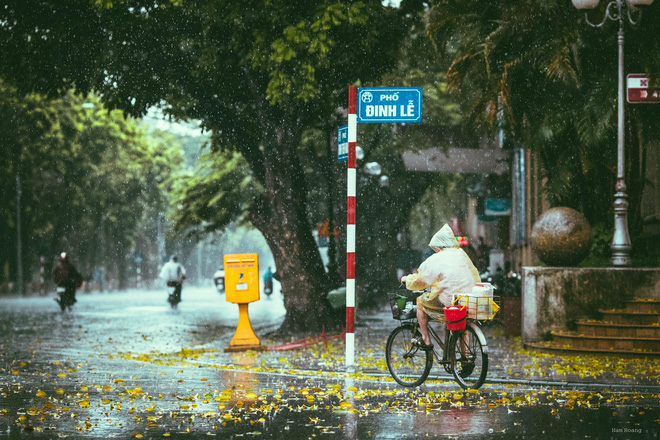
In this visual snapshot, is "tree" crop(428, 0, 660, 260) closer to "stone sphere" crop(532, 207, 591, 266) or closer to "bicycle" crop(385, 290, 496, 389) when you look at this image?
"stone sphere" crop(532, 207, 591, 266)

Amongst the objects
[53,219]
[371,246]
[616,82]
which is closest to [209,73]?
[616,82]

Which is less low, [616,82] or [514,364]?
[616,82]

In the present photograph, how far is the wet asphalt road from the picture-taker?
7.75 meters

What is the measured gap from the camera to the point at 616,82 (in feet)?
53.2

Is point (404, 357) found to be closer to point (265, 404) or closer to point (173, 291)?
point (265, 404)

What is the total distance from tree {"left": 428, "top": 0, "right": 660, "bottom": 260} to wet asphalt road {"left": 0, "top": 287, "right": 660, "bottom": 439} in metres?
5.50

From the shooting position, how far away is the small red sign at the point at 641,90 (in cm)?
1454

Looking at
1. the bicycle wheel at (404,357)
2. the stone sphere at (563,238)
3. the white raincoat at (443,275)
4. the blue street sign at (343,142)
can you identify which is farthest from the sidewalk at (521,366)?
the blue street sign at (343,142)

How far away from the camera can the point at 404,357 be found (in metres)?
10.8

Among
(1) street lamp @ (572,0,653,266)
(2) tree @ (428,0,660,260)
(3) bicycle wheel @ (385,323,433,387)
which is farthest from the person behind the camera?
(2) tree @ (428,0,660,260)

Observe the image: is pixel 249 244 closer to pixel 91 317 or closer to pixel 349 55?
pixel 91 317

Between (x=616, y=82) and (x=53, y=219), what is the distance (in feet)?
121

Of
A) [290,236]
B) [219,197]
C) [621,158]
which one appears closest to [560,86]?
[621,158]

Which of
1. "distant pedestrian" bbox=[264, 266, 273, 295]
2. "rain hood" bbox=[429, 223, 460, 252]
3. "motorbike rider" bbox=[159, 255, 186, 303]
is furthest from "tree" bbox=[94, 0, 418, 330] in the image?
"distant pedestrian" bbox=[264, 266, 273, 295]
